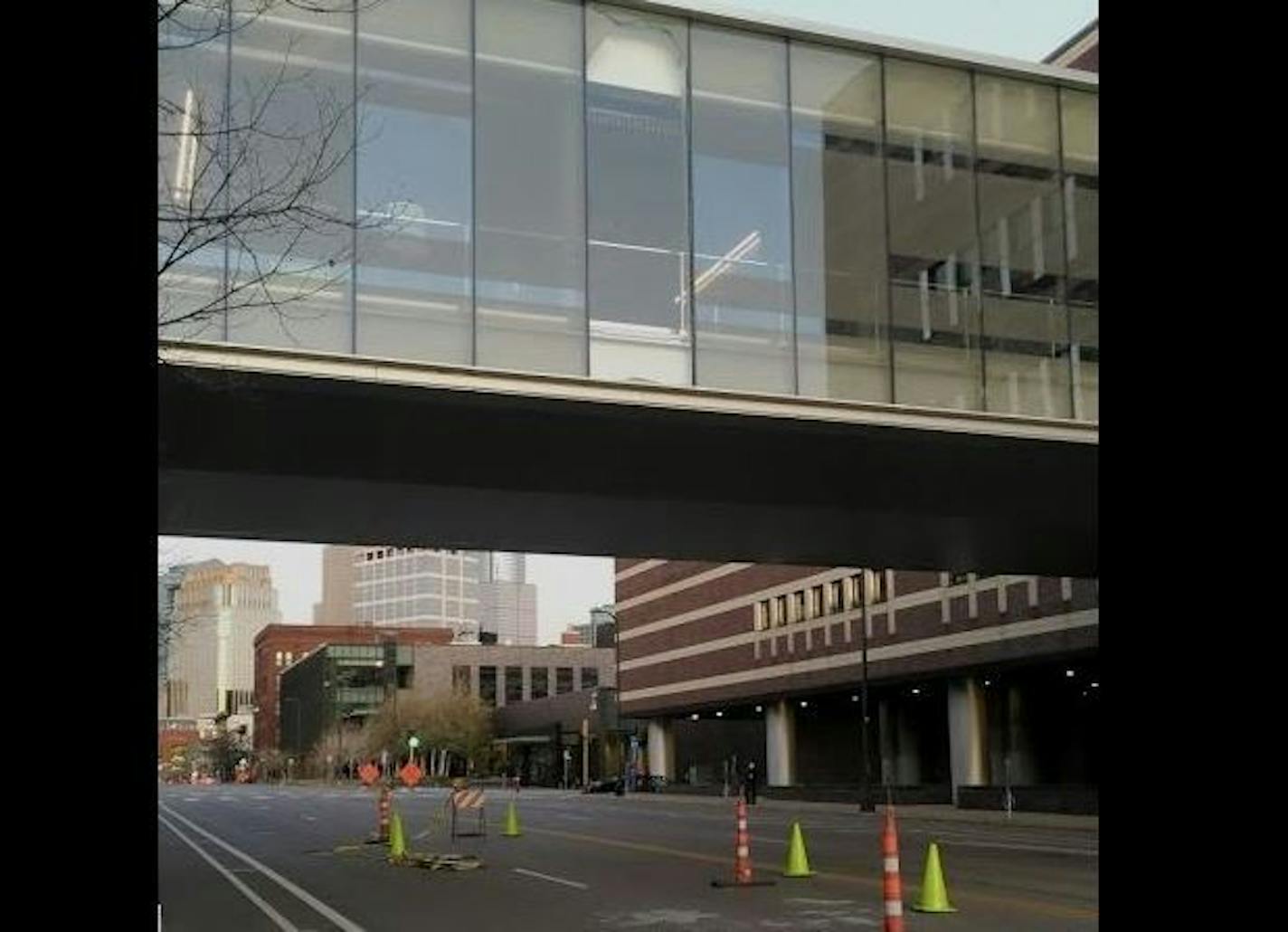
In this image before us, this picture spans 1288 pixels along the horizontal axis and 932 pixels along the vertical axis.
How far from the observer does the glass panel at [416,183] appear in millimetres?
19297

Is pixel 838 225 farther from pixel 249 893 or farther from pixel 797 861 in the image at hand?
pixel 249 893

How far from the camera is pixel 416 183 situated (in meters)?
19.7

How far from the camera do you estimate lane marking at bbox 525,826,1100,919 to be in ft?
48.0

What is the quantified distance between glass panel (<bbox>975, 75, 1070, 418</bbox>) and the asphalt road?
7.07 m

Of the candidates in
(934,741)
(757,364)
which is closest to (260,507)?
(757,364)

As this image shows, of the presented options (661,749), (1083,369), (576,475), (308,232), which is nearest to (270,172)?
(308,232)

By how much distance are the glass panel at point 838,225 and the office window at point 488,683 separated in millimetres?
127515

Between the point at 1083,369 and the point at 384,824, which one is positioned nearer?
the point at 1083,369

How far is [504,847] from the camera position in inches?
1054

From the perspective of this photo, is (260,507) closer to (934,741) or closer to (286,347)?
(286,347)

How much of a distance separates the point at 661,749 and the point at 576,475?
67972 millimetres

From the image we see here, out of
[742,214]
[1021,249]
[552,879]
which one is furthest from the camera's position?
[1021,249]
